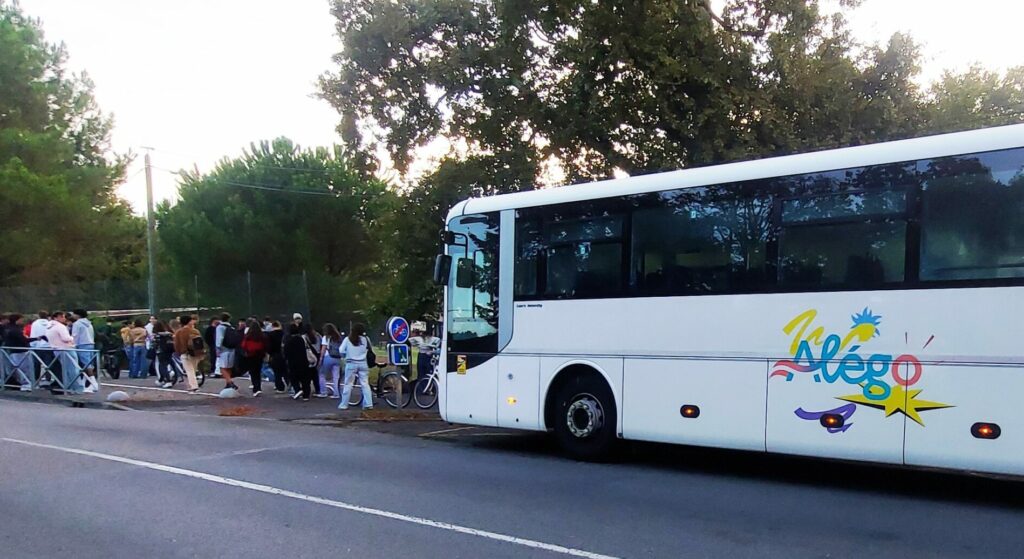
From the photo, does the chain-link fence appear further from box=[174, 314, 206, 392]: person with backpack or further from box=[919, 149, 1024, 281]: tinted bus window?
box=[919, 149, 1024, 281]: tinted bus window

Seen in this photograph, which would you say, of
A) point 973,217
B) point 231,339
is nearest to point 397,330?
point 231,339

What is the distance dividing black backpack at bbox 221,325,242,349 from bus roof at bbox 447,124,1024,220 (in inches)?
360

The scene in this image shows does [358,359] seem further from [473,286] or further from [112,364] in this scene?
[112,364]

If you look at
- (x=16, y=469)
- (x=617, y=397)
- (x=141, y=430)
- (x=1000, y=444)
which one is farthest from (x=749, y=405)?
(x=141, y=430)

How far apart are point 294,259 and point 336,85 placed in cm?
1791

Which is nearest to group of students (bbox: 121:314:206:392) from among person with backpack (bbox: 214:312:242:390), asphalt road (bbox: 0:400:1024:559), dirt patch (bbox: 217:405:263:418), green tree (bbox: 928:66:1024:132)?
person with backpack (bbox: 214:312:242:390)

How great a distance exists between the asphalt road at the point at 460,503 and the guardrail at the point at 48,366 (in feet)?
24.7

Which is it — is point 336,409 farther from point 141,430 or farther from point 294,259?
point 294,259

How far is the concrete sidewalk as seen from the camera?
1486 centimetres

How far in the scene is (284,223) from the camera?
37938 millimetres

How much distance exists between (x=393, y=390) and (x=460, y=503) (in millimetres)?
9739

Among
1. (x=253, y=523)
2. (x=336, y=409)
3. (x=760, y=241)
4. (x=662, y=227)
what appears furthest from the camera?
(x=336, y=409)

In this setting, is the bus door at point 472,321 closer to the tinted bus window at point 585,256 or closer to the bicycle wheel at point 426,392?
the tinted bus window at point 585,256

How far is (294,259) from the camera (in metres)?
37.6
